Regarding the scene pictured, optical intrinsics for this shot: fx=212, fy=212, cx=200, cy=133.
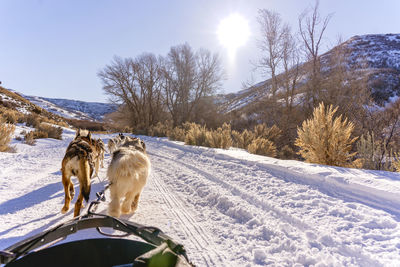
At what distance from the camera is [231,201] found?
3.84 m

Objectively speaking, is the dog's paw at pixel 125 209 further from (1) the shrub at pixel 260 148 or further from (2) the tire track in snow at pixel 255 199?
(1) the shrub at pixel 260 148

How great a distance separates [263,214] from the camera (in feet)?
10.9

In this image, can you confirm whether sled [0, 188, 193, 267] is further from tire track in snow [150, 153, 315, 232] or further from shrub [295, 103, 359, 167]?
shrub [295, 103, 359, 167]

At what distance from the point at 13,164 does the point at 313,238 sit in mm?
7967

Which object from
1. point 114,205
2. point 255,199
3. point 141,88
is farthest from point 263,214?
point 141,88

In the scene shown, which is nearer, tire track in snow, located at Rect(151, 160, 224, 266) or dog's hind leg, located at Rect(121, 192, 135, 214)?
tire track in snow, located at Rect(151, 160, 224, 266)

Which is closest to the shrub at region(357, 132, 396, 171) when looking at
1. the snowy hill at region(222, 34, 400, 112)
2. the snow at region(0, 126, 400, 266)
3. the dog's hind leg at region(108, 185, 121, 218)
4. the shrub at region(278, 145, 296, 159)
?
the snow at region(0, 126, 400, 266)

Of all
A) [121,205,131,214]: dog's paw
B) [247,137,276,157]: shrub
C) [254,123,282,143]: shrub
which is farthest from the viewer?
[254,123,282,143]: shrub

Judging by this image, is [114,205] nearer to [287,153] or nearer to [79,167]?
[79,167]

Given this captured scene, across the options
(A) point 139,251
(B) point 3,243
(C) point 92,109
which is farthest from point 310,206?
(C) point 92,109

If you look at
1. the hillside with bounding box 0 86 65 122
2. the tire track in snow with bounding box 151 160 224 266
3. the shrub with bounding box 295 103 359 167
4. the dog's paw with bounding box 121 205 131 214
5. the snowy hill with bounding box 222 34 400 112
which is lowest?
the tire track in snow with bounding box 151 160 224 266

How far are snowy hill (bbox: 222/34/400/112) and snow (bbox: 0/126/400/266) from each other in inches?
589

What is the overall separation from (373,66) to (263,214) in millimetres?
61172

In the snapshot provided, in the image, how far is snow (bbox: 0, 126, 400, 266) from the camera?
2.33 metres
